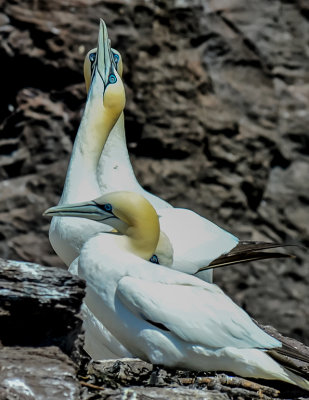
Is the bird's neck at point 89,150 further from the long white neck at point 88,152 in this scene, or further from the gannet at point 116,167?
the gannet at point 116,167

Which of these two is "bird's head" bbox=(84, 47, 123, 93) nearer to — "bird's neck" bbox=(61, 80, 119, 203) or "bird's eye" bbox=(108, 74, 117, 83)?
"bird's eye" bbox=(108, 74, 117, 83)

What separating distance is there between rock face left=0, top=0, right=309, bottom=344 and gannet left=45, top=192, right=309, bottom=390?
531 cm

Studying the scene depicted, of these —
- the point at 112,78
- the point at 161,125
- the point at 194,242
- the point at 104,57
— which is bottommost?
the point at 161,125

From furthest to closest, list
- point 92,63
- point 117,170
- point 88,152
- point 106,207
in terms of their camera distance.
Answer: point 92,63, point 117,170, point 88,152, point 106,207

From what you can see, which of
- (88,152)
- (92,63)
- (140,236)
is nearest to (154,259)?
(140,236)

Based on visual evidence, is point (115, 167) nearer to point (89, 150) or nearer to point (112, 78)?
point (89, 150)

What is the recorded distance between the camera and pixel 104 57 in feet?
25.0

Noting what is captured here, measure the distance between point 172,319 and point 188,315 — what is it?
0.08 meters

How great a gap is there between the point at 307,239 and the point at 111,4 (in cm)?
291

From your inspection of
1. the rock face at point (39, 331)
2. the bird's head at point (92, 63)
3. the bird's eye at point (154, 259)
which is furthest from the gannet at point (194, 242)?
the rock face at point (39, 331)

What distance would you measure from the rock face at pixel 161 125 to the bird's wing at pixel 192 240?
142 inches

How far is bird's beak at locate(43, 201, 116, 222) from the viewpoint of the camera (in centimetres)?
571

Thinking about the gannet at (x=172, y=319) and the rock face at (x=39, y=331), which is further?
the gannet at (x=172, y=319)

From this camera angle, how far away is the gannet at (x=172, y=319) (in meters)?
5.28
